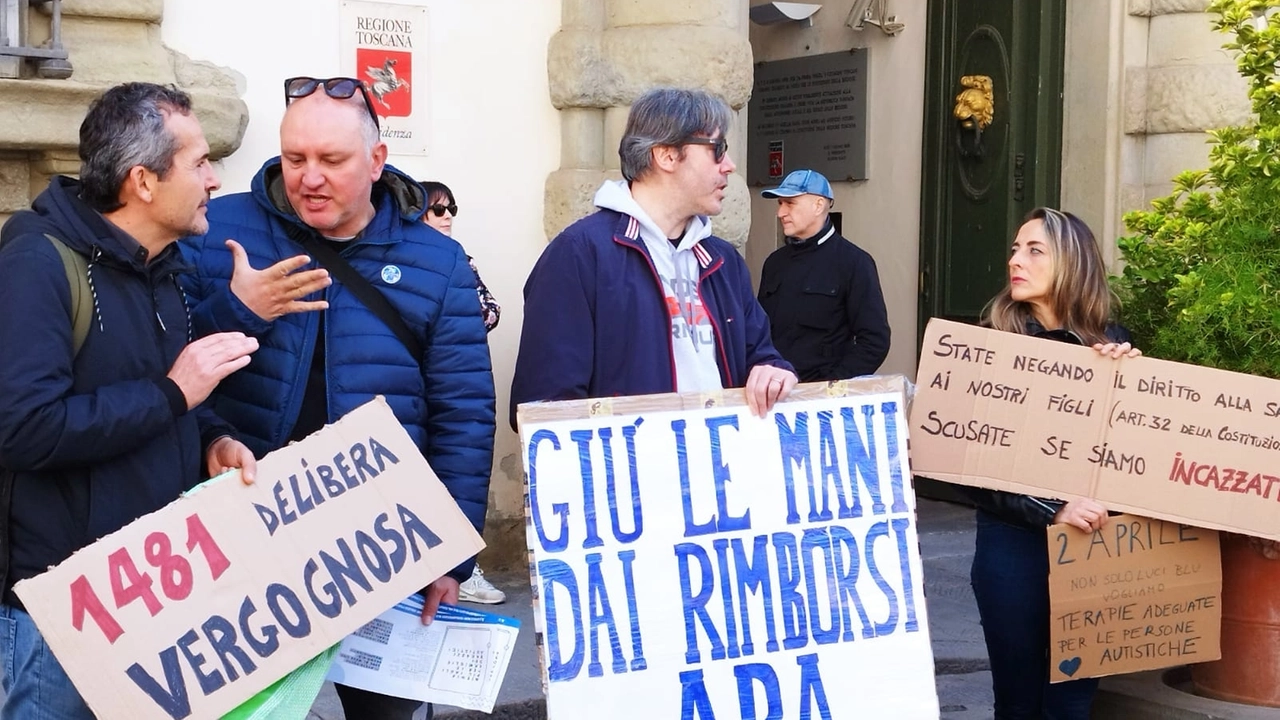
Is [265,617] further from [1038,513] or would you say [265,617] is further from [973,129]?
[973,129]

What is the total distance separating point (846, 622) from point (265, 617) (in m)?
1.20

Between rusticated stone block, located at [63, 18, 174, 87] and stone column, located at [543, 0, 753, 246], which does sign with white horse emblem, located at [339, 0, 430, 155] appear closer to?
stone column, located at [543, 0, 753, 246]

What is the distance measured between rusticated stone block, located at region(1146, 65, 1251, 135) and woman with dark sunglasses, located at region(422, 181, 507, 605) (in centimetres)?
344

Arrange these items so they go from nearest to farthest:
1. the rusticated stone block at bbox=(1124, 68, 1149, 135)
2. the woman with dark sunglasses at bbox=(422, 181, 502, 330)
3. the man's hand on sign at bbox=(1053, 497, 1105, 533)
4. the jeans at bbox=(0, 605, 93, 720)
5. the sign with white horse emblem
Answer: the jeans at bbox=(0, 605, 93, 720) → the man's hand on sign at bbox=(1053, 497, 1105, 533) → the woman with dark sunglasses at bbox=(422, 181, 502, 330) → the sign with white horse emblem → the rusticated stone block at bbox=(1124, 68, 1149, 135)

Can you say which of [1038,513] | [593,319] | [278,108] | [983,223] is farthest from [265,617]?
[983,223]

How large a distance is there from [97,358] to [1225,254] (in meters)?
3.09

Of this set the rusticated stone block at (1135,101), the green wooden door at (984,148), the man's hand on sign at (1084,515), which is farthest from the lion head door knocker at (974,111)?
the man's hand on sign at (1084,515)

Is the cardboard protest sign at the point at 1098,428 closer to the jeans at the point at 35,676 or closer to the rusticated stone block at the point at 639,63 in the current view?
the jeans at the point at 35,676

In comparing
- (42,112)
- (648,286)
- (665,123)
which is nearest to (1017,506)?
(648,286)

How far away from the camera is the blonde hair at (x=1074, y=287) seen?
411 centimetres

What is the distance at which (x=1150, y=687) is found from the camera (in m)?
4.38

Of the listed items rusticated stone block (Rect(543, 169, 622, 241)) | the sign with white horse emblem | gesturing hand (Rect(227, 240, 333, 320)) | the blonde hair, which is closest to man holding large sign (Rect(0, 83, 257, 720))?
gesturing hand (Rect(227, 240, 333, 320))

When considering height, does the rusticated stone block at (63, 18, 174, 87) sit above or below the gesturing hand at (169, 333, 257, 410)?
above

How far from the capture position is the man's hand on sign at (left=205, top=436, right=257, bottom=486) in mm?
2820
